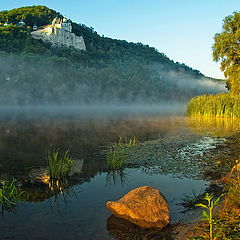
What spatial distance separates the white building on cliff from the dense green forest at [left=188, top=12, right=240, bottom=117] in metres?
144

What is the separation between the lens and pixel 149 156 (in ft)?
54.5

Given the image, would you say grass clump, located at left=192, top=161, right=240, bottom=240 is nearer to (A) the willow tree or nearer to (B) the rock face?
(B) the rock face

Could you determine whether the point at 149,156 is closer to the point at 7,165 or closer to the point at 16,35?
the point at 7,165

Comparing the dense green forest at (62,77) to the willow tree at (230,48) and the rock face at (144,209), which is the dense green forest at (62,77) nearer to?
the willow tree at (230,48)

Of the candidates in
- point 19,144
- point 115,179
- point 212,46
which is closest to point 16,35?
point 212,46

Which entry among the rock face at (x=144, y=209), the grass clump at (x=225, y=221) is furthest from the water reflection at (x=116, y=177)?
the grass clump at (x=225, y=221)

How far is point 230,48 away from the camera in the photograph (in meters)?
45.3

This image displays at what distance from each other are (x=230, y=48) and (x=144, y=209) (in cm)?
4411

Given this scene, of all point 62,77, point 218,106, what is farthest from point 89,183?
point 62,77

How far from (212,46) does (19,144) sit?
128 feet

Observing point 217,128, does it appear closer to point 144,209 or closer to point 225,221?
point 144,209

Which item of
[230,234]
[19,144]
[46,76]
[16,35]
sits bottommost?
[19,144]

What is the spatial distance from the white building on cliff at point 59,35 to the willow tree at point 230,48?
144222 millimetres

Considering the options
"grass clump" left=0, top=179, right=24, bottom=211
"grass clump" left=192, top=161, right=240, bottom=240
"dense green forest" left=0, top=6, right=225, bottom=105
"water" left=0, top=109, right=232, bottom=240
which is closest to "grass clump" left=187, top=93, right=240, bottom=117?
"water" left=0, top=109, right=232, bottom=240
